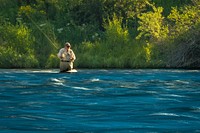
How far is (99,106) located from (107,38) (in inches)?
1040

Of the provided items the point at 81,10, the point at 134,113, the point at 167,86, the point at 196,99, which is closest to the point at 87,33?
the point at 81,10

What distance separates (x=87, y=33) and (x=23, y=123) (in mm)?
35167

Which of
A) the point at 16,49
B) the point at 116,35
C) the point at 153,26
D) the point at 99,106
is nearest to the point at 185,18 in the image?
the point at 153,26

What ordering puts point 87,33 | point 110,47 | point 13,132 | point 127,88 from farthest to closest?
point 87,33 → point 110,47 → point 127,88 → point 13,132

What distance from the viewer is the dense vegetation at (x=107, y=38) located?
119 feet

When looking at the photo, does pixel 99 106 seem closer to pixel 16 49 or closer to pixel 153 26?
pixel 16 49

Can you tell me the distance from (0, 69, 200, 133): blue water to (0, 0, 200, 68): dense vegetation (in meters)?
14.0

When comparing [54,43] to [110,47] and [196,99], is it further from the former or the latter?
[196,99]

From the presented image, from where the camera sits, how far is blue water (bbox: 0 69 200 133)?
34.1 feet

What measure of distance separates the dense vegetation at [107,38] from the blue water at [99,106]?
46.1 feet

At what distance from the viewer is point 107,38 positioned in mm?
40062

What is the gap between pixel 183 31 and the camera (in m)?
36.4

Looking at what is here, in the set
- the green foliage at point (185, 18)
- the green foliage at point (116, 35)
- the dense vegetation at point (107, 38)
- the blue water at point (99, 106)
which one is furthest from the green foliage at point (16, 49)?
the blue water at point (99, 106)

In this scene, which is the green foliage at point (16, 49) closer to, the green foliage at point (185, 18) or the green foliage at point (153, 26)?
the green foliage at point (153, 26)
